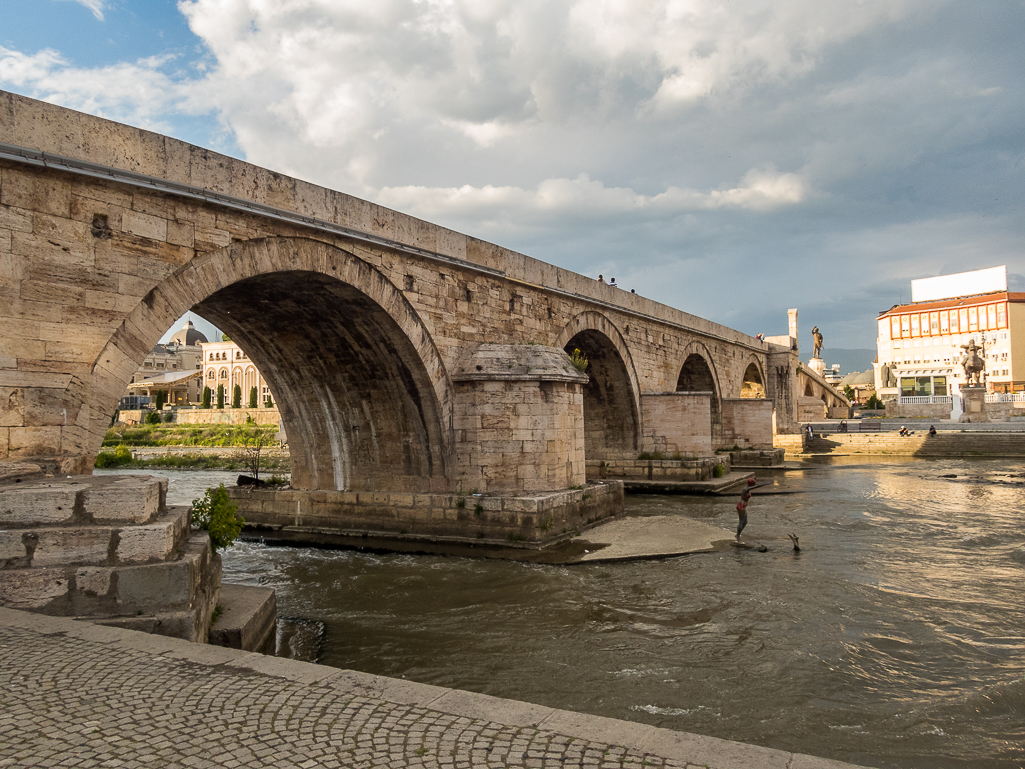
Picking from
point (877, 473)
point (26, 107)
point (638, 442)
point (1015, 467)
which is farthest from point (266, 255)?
point (1015, 467)

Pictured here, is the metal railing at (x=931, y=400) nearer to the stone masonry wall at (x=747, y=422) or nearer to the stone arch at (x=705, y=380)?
the stone masonry wall at (x=747, y=422)

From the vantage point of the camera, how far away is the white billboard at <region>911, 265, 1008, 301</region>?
187 feet

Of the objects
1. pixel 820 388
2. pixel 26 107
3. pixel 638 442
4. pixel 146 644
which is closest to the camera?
pixel 146 644

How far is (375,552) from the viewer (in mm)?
9023

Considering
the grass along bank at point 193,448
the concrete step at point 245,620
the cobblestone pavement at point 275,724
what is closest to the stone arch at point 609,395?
the concrete step at point 245,620

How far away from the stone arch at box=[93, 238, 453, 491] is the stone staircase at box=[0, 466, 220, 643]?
2.60 m

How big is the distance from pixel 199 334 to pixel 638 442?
71302 millimetres

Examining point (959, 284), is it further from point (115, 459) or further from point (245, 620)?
point (245, 620)

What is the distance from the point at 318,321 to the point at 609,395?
8.25 meters

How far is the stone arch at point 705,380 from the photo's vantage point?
65.4 ft

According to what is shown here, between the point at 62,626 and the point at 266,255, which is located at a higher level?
the point at 266,255

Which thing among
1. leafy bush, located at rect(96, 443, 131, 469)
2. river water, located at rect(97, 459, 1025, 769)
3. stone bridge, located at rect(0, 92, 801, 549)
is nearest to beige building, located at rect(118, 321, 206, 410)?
leafy bush, located at rect(96, 443, 131, 469)

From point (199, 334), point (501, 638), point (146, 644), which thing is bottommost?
point (501, 638)

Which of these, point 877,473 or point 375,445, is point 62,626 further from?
point 877,473
